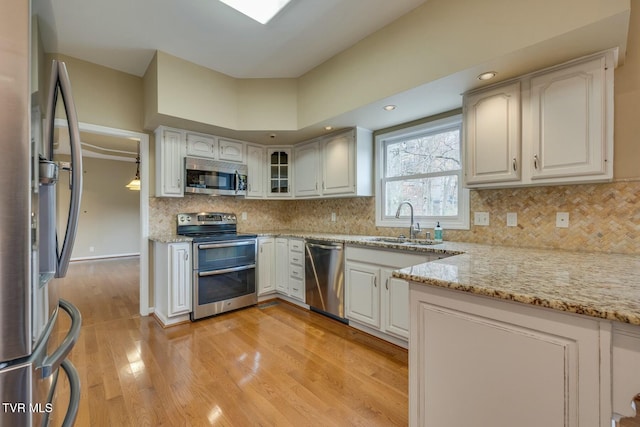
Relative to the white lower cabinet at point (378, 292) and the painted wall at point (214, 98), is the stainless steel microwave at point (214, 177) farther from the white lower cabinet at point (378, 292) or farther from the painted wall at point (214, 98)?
the white lower cabinet at point (378, 292)

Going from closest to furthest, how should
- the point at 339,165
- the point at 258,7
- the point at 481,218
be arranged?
1. the point at 258,7
2. the point at 481,218
3. the point at 339,165

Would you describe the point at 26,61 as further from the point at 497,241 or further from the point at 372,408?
the point at 497,241

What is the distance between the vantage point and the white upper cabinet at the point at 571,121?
5.42ft

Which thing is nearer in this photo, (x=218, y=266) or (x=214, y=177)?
(x=218, y=266)

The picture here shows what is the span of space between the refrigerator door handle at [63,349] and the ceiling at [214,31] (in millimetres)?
1993

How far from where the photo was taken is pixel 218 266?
3174 mm

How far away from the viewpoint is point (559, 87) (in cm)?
179

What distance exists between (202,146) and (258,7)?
1.74 m

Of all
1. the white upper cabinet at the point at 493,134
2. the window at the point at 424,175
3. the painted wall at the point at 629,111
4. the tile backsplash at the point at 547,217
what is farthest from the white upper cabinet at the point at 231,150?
the painted wall at the point at 629,111

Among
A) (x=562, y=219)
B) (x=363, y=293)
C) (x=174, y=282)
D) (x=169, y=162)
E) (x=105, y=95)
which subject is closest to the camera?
(x=562, y=219)

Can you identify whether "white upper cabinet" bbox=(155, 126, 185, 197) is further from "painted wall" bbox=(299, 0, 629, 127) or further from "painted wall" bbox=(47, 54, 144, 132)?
"painted wall" bbox=(299, 0, 629, 127)

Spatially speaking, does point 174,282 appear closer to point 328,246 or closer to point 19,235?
point 328,246

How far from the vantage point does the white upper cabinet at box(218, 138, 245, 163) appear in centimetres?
354

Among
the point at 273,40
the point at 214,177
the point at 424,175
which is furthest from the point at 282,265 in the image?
the point at 273,40
